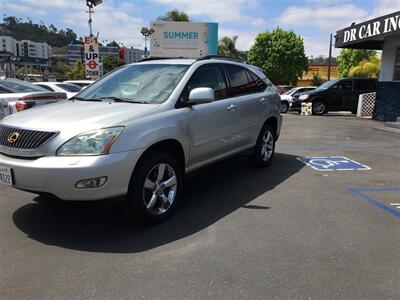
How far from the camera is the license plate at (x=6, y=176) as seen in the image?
3.81 meters

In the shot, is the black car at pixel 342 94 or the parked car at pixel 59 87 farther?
the black car at pixel 342 94

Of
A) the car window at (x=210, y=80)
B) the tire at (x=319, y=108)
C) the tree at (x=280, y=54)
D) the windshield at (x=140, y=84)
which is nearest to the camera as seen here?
the windshield at (x=140, y=84)

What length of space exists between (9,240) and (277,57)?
46.6m

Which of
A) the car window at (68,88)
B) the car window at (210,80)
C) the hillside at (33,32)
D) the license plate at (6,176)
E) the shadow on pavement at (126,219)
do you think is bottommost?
the shadow on pavement at (126,219)

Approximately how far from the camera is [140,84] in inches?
194

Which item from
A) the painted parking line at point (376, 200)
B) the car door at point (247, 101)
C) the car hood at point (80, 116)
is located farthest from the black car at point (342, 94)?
the car hood at point (80, 116)

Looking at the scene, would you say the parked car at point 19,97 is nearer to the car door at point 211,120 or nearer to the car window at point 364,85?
the car door at point 211,120

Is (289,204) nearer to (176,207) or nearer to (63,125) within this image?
(176,207)

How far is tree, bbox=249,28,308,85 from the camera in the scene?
4756 cm

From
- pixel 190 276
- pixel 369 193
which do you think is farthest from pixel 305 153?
pixel 190 276

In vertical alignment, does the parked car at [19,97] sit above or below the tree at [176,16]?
below

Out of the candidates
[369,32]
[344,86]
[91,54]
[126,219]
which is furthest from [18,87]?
[344,86]

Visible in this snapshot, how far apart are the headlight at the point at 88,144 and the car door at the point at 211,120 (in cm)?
123

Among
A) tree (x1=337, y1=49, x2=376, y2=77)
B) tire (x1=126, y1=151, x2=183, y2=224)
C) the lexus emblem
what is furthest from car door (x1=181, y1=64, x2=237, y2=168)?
tree (x1=337, y1=49, x2=376, y2=77)
